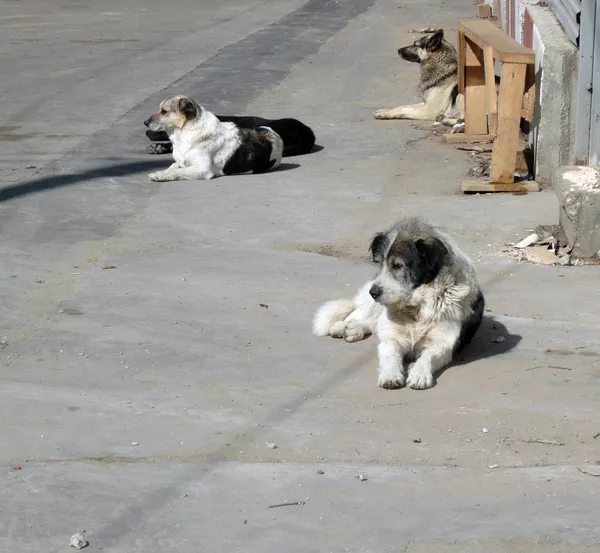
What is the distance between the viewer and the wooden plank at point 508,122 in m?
10.5

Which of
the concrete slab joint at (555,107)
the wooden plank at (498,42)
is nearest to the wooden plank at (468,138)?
the wooden plank at (498,42)

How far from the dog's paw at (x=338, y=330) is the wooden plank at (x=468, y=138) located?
632cm

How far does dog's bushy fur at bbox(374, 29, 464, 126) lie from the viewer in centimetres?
1418

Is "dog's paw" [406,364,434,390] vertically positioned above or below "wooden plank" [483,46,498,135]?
below

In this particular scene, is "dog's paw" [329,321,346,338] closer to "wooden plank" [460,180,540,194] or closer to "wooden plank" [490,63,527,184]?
"wooden plank" [460,180,540,194]

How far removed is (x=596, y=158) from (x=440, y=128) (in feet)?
12.5

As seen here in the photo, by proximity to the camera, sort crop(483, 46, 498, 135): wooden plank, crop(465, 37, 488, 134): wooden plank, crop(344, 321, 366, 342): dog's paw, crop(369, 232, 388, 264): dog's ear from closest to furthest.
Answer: crop(369, 232, 388, 264): dog's ear → crop(344, 321, 366, 342): dog's paw → crop(483, 46, 498, 135): wooden plank → crop(465, 37, 488, 134): wooden plank

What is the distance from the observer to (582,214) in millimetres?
8711

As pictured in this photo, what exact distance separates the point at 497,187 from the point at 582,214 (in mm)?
1945

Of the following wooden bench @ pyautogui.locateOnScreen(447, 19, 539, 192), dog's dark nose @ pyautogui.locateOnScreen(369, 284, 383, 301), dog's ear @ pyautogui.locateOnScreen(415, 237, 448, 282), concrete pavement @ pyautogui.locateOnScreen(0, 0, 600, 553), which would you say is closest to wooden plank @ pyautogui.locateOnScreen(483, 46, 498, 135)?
wooden bench @ pyautogui.locateOnScreen(447, 19, 539, 192)

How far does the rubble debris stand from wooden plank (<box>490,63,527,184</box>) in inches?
273

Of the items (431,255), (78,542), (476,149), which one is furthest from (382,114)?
(78,542)

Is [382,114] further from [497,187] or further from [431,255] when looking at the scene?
[431,255]

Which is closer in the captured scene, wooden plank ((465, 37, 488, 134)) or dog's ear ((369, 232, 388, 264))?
dog's ear ((369, 232, 388, 264))
